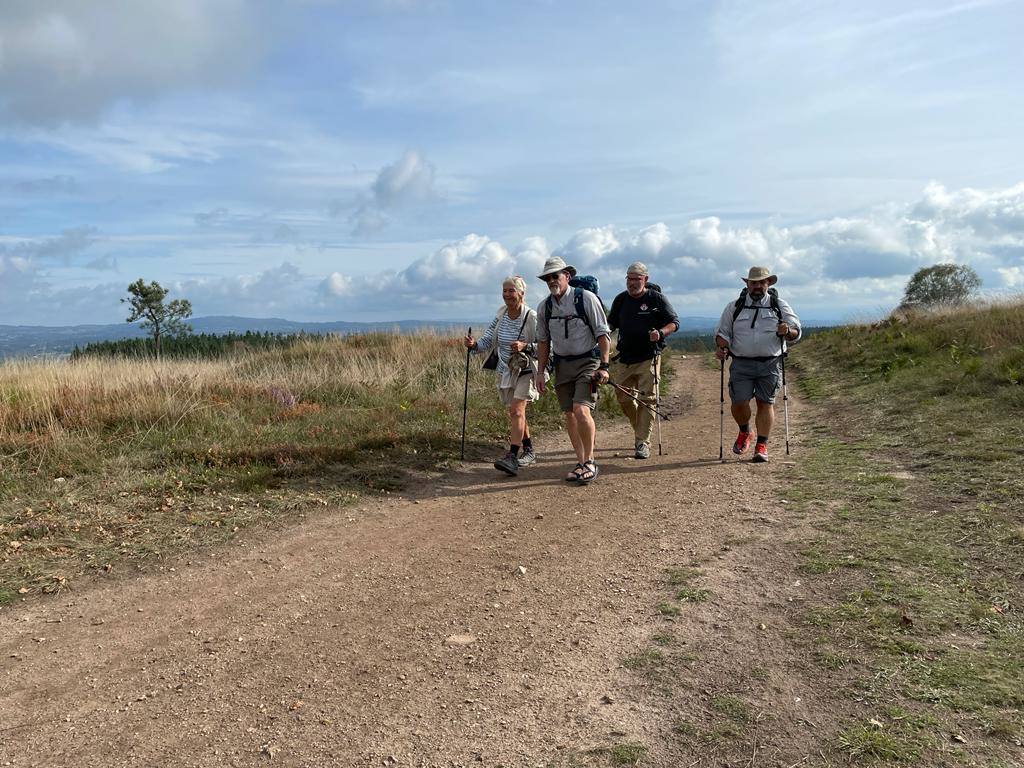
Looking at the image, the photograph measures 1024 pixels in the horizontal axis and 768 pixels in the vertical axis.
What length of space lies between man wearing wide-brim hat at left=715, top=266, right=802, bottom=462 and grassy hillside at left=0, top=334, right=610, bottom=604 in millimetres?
2987

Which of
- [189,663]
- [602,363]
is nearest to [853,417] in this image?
[602,363]

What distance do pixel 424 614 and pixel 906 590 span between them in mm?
2784

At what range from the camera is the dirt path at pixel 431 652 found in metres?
3.07

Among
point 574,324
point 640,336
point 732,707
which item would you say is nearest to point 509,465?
point 574,324

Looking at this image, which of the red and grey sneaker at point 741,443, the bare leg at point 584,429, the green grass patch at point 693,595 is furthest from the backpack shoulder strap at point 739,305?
the green grass patch at point 693,595

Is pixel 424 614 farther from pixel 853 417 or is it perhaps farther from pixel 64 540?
pixel 853 417

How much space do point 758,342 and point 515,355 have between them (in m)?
2.63

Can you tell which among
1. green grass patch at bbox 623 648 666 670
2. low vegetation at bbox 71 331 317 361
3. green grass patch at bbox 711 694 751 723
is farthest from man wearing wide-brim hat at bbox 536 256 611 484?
low vegetation at bbox 71 331 317 361

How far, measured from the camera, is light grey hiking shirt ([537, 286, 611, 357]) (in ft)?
24.3

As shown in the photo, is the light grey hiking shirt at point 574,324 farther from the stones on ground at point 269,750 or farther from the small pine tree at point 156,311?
the small pine tree at point 156,311

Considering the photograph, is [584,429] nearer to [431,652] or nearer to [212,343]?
[431,652]

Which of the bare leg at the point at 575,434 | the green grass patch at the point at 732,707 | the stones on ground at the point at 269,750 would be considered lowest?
the stones on ground at the point at 269,750

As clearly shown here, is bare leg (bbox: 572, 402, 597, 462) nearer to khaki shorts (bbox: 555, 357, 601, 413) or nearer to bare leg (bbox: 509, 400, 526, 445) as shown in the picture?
khaki shorts (bbox: 555, 357, 601, 413)

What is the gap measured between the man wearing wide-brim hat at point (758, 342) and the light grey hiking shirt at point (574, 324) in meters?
1.54
